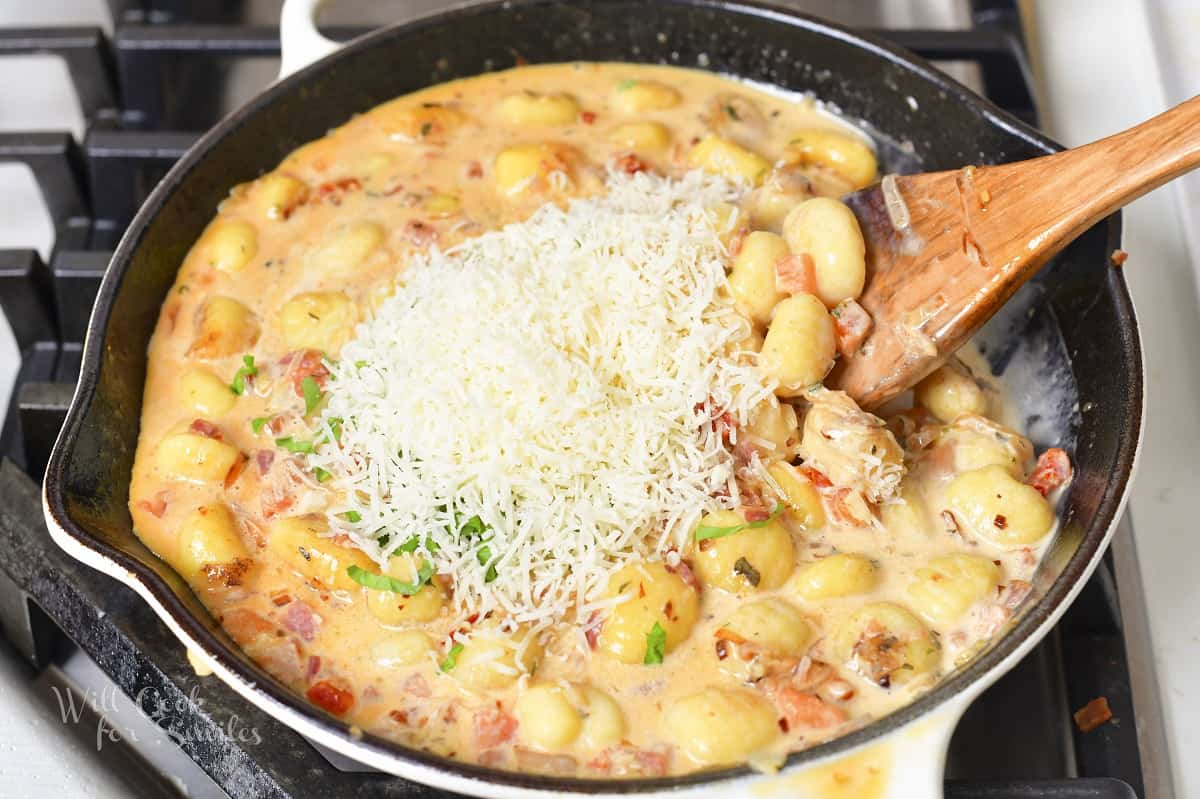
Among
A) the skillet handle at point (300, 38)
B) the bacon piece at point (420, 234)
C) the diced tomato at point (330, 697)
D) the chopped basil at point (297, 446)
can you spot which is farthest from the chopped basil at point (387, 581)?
the skillet handle at point (300, 38)

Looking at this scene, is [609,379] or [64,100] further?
[64,100]

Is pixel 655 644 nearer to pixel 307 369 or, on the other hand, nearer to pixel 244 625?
pixel 244 625

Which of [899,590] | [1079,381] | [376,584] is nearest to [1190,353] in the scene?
[1079,381]

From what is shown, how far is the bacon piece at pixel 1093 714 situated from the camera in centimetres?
181

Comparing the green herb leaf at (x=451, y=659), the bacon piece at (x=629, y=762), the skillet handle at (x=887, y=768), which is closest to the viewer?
the skillet handle at (x=887, y=768)

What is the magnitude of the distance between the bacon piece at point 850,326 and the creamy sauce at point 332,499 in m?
Answer: 0.12

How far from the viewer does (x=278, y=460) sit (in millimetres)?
1950

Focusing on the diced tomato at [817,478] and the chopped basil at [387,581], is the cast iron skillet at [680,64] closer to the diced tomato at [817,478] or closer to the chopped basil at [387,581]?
the chopped basil at [387,581]

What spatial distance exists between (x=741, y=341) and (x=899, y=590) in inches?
18.0

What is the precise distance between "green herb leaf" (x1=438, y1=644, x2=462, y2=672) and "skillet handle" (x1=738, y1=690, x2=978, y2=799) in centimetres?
Result: 48

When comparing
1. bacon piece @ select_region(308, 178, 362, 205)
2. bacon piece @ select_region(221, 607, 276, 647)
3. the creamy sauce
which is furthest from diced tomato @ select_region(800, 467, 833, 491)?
bacon piece @ select_region(308, 178, 362, 205)

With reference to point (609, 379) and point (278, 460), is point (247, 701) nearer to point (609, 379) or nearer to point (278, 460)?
point (278, 460)

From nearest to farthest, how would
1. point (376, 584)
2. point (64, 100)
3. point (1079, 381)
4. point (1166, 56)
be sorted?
point (376, 584), point (1079, 381), point (1166, 56), point (64, 100)

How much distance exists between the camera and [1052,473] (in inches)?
75.9
